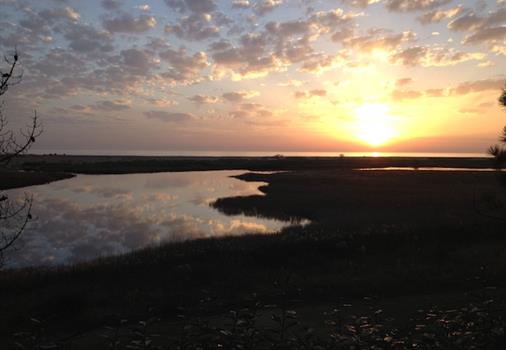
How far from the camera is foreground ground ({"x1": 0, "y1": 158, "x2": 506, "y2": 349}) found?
382 inches

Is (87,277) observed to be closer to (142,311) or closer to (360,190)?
(142,311)

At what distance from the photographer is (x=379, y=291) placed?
15219 mm

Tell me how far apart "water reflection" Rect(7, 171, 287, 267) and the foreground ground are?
420 cm

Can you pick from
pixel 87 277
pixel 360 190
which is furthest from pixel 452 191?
pixel 87 277

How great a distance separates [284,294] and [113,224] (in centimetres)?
2124

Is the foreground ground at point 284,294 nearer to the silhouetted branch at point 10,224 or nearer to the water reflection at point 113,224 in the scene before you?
the silhouetted branch at point 10,224

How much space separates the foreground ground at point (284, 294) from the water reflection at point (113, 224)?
13.8 feet

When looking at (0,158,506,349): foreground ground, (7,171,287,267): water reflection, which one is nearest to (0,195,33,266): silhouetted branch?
(7,171,287,267): water reflection

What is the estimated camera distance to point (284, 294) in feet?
49.3

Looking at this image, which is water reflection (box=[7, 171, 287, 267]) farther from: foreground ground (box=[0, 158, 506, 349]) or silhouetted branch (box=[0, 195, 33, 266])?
foreground ground (box=[0, 158, 506, 349])

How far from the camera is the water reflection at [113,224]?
24203 millimetres

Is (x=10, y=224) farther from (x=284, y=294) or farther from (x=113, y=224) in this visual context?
(x=284, y=294)

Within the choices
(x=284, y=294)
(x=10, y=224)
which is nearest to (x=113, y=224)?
(x=10, y=224)

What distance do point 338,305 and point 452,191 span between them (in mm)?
38037
